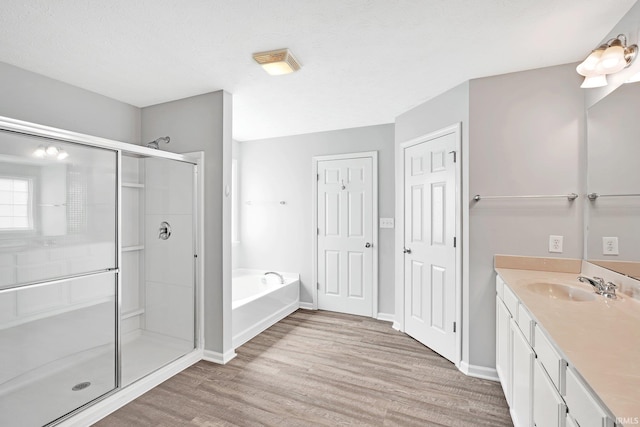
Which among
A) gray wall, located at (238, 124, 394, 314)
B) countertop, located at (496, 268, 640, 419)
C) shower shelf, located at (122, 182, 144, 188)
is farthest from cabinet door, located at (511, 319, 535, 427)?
shower shelf, located at (122, 182, 144, 188)

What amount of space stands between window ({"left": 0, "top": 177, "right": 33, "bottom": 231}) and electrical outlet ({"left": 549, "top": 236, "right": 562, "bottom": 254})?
3584mm

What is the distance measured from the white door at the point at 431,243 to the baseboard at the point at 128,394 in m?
2.22

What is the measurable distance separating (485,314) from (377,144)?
7.43 ft

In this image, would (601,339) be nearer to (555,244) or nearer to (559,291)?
(559,291)

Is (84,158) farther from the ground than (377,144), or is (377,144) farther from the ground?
(377,144)

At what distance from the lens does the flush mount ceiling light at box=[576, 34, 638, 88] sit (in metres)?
1.62

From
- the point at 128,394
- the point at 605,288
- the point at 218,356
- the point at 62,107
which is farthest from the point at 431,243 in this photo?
the point at 62,107

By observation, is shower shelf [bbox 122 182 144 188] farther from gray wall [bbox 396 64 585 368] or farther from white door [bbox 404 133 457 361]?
gray wall [bbox 396 64 585 368]

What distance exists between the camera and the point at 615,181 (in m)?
1.76

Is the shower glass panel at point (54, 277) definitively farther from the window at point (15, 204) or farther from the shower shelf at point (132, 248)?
the shower shelf at point (132, 248)

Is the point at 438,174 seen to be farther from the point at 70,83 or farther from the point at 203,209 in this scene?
the point at 70,83

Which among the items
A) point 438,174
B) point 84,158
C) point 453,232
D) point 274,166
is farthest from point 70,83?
point 453,232

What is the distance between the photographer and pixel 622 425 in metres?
0.66

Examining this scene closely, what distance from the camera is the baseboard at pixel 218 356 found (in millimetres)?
2647
